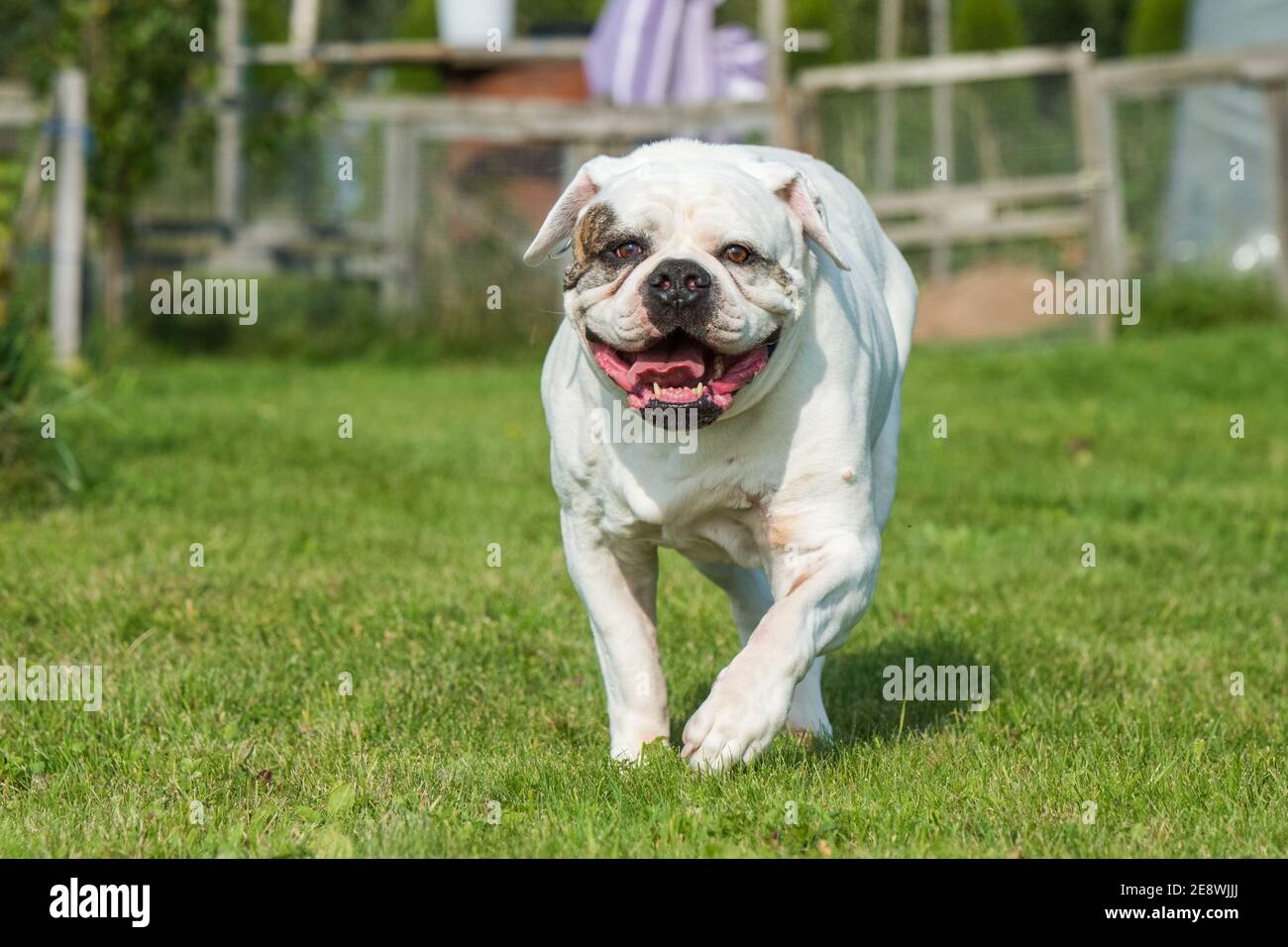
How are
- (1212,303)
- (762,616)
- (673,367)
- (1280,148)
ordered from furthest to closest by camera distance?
(1212,303) → (1280,148) → (762,616) → (673,367)

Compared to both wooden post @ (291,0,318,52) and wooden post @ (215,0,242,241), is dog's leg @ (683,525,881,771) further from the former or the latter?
wooden post @ (291,0,318,52)

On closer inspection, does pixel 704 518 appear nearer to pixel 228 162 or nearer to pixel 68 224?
pixel 68 224

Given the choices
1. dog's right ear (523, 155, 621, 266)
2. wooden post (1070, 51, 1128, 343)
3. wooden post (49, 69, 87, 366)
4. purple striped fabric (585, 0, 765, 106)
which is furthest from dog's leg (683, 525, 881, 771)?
purple striped fabric (585, 0, 765, 106)

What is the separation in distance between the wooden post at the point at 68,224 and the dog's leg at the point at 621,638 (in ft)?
25.3

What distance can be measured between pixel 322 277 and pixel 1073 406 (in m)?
7.30

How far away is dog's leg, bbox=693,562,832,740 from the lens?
14.4ft

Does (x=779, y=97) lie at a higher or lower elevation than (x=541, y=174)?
higher

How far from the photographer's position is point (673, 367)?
3607 millimetres

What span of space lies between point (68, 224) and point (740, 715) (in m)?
9.34

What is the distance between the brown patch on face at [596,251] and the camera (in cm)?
368

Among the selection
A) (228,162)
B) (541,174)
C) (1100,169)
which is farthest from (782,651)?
(228,162)

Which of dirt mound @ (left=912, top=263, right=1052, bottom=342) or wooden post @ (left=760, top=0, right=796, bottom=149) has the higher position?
wooden post @ (left=760, top=0, right=796, bottom=149)

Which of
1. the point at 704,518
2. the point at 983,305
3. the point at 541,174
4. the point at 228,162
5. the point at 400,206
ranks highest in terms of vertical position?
the point at 228,162
